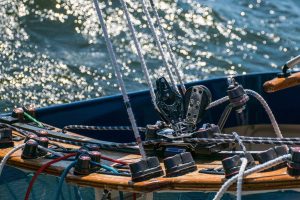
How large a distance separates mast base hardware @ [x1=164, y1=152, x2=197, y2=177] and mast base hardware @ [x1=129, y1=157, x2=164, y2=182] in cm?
5

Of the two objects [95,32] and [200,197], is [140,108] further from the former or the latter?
[95,32]

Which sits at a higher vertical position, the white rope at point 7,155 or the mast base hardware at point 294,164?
the white rope at point 7,155

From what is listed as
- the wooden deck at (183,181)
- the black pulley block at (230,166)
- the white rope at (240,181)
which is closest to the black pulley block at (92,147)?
the wooden deck at (183,181)

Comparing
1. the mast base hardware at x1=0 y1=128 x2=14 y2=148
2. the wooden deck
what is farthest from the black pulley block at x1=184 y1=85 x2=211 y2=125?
the mast base hardware at x1=0 y1=128 x2=14 y2=148

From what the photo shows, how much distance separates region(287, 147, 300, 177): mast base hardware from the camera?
427 centimetres

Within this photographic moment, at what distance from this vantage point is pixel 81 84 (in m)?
11.6

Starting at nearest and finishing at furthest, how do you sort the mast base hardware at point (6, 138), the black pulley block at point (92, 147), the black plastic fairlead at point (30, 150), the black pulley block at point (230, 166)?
the black pulley block at point (230, 166)
the black plastic fairlead at point (30, 150)
the black pulley block at point (92, 147)
the mast base hardware at point (6, 138)

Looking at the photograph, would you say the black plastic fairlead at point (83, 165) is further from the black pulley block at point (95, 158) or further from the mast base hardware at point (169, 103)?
the mast base hardware at point (169, 103)

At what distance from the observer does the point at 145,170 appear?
4.61m

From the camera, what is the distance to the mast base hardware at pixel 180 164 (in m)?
4.62

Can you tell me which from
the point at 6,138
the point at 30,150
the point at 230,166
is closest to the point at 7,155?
the point at 30,150

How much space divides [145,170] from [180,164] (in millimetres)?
199

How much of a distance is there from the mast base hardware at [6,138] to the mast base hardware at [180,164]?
1347 millimetres

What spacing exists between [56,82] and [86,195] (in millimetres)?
6638
